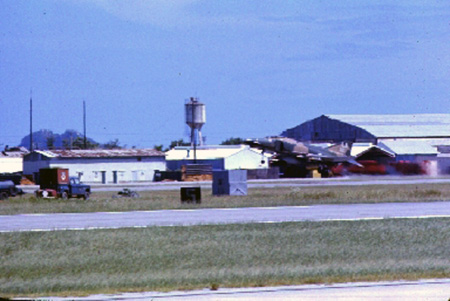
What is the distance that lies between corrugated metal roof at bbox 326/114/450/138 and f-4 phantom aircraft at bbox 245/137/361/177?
29.2 metres

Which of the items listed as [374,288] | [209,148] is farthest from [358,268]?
[209,148]

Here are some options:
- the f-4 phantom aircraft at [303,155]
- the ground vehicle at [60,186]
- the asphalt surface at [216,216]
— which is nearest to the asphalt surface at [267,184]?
the f-4 phantom aircraft at [303,155]

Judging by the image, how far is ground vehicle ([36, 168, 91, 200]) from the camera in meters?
52.0

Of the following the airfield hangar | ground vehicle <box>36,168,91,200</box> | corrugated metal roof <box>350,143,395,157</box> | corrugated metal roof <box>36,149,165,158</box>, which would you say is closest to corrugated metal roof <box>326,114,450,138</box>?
the airfield hangar

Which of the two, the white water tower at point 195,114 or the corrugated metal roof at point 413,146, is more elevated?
the white water tower at point 195,114

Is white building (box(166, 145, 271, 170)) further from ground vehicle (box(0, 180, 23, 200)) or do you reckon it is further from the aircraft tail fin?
ground vehicle (box(0, 180, 23, 200))

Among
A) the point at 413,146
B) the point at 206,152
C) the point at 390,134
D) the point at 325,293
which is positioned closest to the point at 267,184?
the point at 206,152

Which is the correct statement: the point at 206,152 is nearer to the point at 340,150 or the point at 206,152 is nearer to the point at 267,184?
the point at 340,150

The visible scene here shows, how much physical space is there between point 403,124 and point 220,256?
11171 centimetres

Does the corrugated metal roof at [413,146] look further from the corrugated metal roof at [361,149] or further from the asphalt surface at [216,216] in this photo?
the asphalt surface at [216,216]

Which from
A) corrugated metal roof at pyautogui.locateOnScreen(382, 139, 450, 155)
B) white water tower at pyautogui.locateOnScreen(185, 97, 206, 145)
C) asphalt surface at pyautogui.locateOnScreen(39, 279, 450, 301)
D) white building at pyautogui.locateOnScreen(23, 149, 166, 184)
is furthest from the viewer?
white water tower at pyautogui.locateOnScreen(185, 97, 206, 145)

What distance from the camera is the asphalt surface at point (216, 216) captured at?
27328mm

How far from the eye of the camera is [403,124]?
12631cm

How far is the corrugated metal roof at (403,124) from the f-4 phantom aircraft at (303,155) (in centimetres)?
2921
